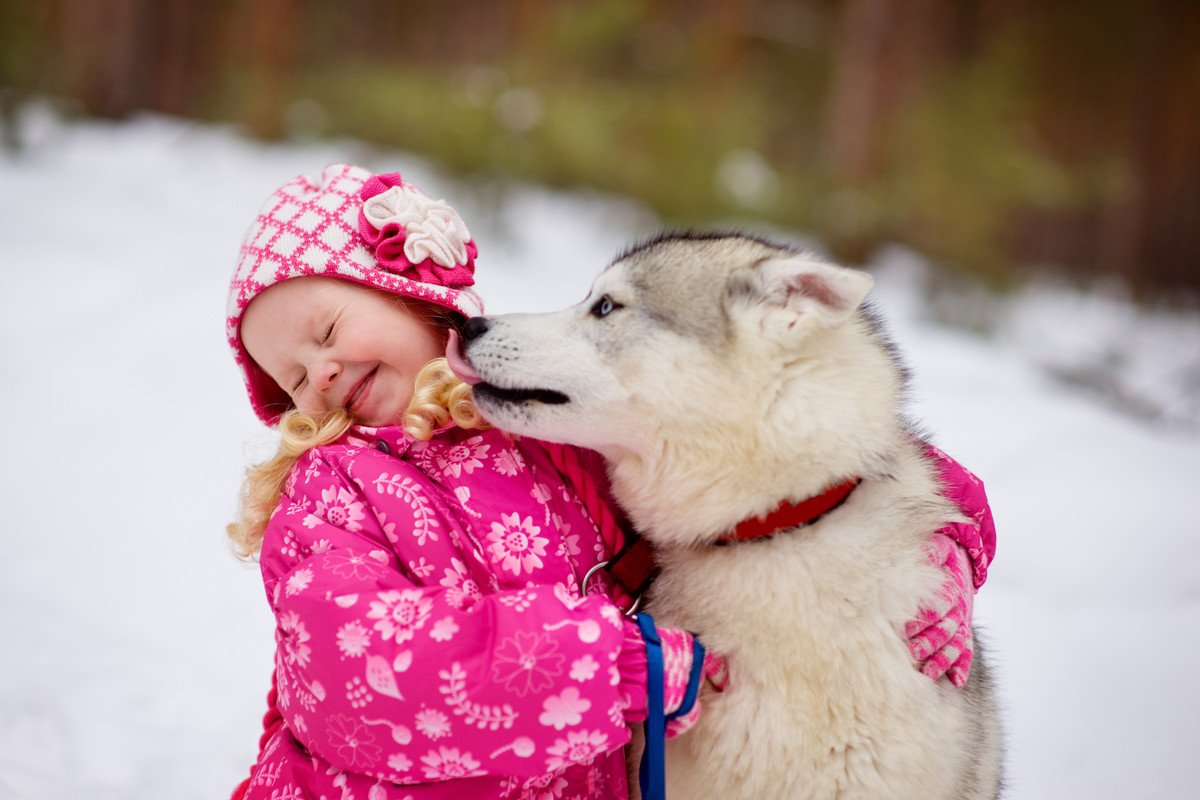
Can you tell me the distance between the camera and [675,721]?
1432 mm

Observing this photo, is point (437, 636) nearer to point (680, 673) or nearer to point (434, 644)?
point (434, 644)

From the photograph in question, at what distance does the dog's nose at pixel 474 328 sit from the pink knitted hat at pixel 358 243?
0.17 meters

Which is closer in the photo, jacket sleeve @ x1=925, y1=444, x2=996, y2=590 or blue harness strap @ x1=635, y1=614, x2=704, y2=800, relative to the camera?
blue harness strap @ x1=635, y1=614, x2=704, y2=800

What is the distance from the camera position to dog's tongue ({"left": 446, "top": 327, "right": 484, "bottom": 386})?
1533 millimetres

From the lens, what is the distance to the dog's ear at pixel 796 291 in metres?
1.45

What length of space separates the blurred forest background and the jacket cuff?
510cm

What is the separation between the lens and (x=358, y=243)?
173 cm

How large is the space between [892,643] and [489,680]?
680 millimetres

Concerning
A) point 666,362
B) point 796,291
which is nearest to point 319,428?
point 666,362

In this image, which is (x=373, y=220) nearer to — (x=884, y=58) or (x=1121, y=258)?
(x=884, y=58)

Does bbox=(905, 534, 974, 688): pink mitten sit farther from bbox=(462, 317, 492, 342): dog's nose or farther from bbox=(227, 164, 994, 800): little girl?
bbox=(462, 317, 492, 342): dog's nose

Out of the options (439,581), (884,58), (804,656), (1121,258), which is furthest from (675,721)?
(1121,258)

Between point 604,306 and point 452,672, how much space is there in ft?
2.38

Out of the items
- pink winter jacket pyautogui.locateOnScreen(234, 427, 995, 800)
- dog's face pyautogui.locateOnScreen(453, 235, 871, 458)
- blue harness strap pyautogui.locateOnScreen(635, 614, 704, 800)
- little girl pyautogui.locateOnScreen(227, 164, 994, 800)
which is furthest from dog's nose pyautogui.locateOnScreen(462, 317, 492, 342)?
blue harness strap pyautogui.locateOnScreen(635, 614, 704, 800)
